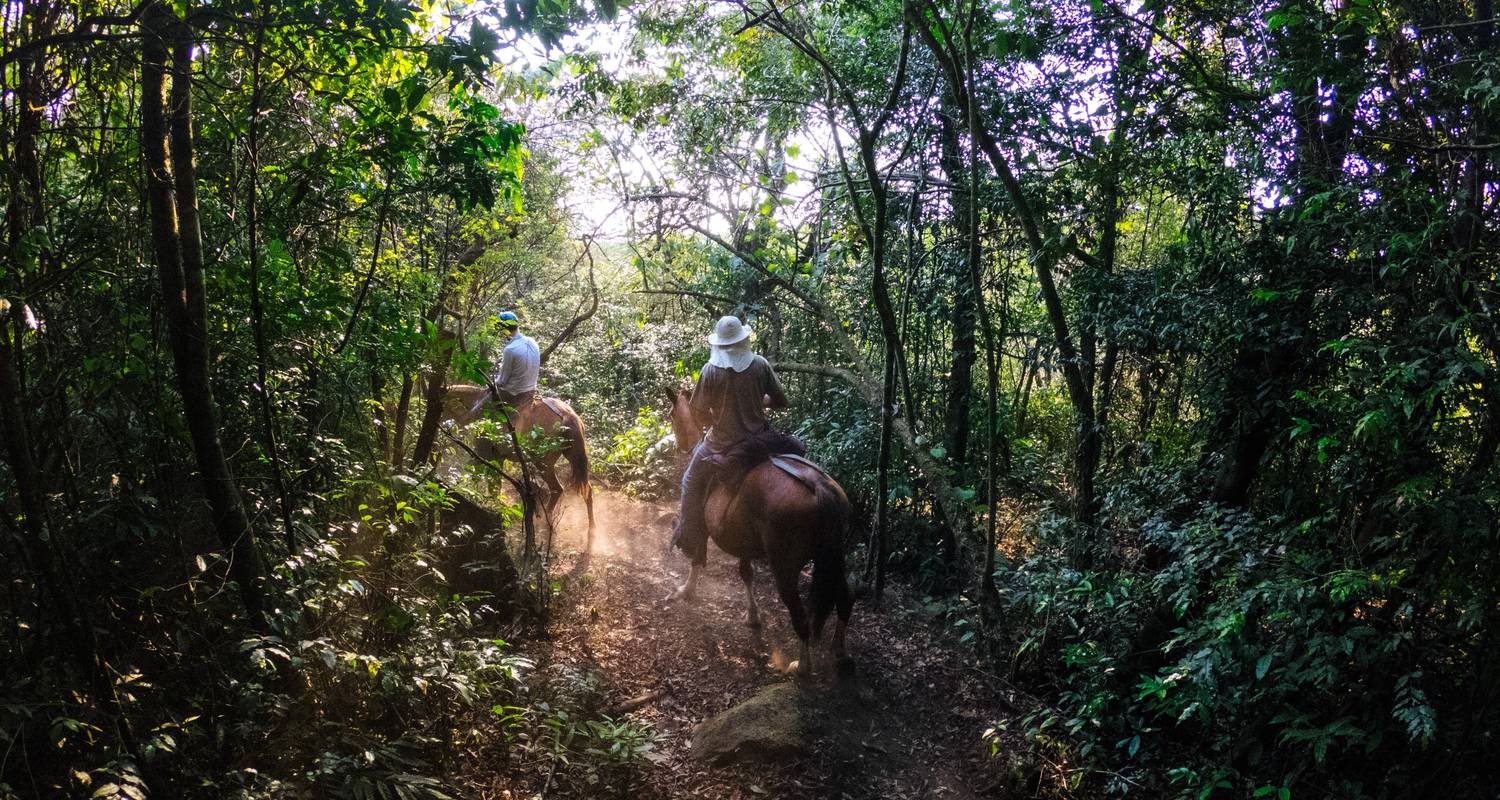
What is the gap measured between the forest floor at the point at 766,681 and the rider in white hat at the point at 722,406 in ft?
2.67

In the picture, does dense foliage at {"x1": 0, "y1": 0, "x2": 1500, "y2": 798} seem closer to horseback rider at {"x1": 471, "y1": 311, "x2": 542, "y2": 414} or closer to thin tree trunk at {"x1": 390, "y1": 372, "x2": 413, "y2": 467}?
thin tree trunk at {"x1": 390, "y1": 372, "x2": 413, "y2": 467}

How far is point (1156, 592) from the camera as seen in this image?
4277 millimetres

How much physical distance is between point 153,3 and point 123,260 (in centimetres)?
116

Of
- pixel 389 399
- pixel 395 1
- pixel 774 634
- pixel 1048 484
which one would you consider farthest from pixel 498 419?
pixel 1048 484

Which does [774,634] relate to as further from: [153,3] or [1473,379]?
[153,3]

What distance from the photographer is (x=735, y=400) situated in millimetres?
6418

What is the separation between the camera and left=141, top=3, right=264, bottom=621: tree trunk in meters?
2.89

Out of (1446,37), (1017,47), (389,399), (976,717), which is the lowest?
(976,717)

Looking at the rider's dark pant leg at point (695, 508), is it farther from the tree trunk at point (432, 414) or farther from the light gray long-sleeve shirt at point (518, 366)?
the light gray long-sleeve shirt at point (518, 366)

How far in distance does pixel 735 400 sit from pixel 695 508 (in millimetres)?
1025

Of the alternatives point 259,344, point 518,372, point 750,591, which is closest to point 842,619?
point 750,591

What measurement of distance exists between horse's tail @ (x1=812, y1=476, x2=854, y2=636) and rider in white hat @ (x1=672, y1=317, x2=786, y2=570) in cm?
107

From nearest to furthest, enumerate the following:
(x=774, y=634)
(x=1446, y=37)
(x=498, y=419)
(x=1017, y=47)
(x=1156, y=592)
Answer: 1. (x=1446, y=37)
2. (x=1156, y=592)
3. (x=498, y=419)
4. (x=1017, y=47)
5. (x=774, y=634)

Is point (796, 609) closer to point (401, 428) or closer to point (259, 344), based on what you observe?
point (401, 428)
